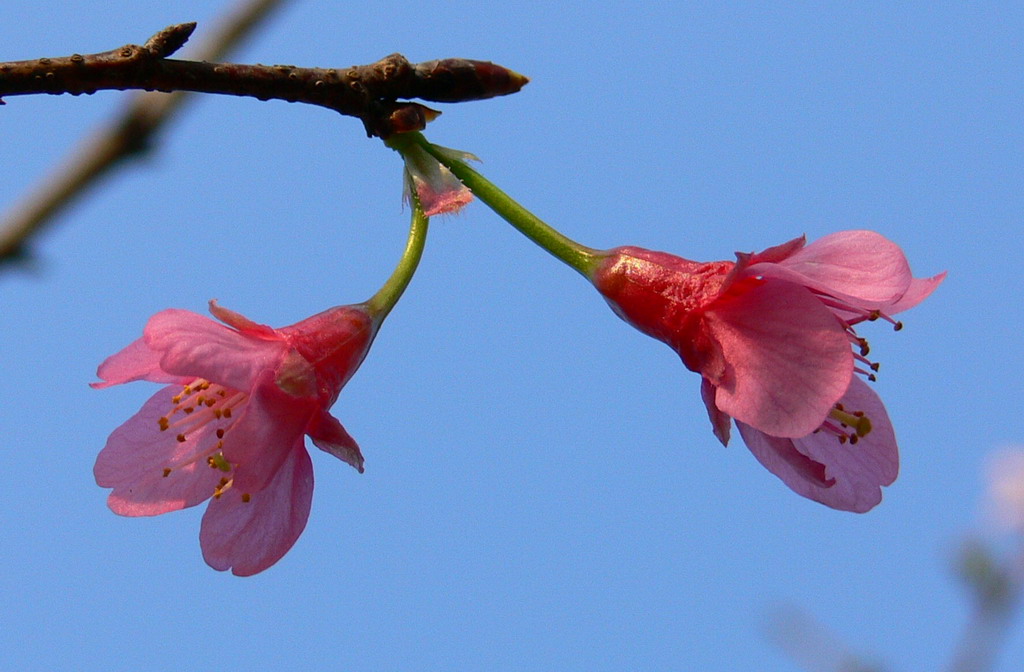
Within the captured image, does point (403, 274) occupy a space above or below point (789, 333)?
above

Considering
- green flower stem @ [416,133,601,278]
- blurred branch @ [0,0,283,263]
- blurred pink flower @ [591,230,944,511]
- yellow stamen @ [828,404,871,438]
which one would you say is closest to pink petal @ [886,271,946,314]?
blurred pink flower @ [591,230,944,511]

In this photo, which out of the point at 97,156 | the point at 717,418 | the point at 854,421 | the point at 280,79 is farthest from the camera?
the point at 97,156

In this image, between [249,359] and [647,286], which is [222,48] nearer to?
[249,359]

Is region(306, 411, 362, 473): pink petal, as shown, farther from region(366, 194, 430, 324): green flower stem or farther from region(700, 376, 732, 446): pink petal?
region(700, 376, 732, 446): pink petal

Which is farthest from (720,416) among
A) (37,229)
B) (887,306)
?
(37,229)

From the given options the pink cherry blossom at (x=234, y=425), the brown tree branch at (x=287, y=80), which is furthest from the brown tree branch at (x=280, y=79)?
the pink cherry blossom at (x=234, y=425)

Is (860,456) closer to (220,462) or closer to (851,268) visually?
(851,268)

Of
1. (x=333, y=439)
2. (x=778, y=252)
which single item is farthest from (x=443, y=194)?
(x=778, y=252)

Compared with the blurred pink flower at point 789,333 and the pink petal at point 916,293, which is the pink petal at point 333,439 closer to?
the blurred pink flower at point 789,333
